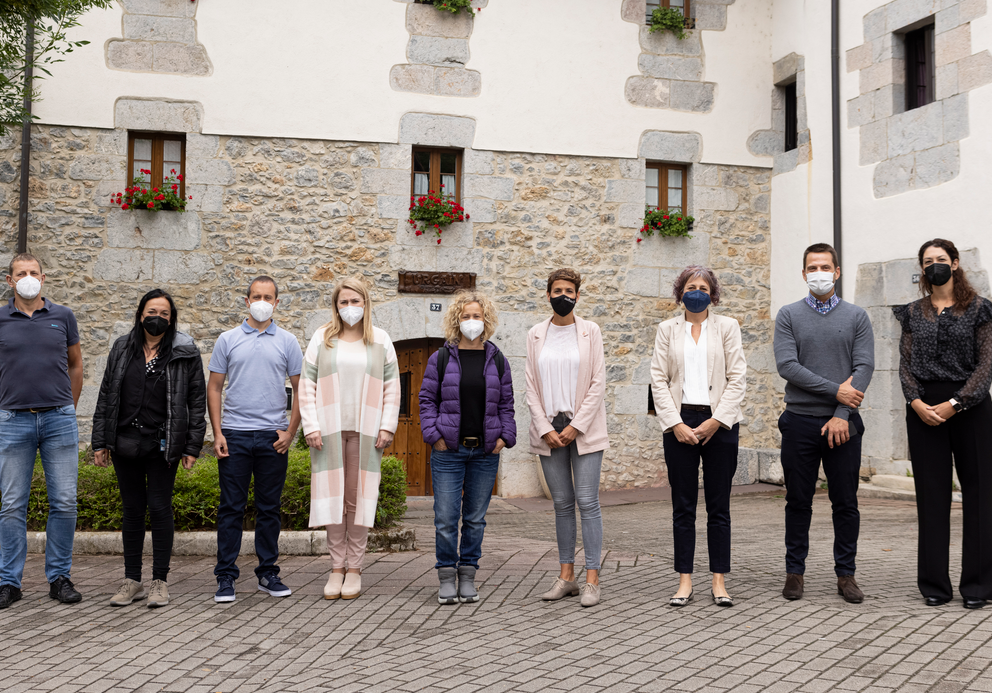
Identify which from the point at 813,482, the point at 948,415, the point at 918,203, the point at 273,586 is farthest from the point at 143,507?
the point at 918,203

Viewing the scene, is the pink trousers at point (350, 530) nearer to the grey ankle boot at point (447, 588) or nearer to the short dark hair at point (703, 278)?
the grey ankle boot at point (447, 588)

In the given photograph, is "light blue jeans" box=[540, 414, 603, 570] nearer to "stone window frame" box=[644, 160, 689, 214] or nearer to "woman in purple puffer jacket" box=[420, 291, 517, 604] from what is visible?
"woman in purple puffer jacket" box=[420, 291, 517, 604]

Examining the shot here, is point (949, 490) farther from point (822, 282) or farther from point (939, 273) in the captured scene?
point (822, 282)

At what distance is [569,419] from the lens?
4914 mm

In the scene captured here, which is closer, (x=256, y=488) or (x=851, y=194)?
(x=256, y=488)

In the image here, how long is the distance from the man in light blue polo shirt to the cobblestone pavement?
1.10ft

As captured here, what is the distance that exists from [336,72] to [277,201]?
1.64 meters

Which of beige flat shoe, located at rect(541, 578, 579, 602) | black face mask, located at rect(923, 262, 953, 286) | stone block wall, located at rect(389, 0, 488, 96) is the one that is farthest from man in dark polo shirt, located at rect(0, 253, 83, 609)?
stone block wall, located at rect(389, 0, 488, 96)

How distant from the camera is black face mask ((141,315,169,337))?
481 cm

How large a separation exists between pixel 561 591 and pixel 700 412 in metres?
1.28

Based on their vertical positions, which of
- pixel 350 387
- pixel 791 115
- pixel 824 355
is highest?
pixel 791 115

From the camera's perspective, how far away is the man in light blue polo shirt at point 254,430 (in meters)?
4.91

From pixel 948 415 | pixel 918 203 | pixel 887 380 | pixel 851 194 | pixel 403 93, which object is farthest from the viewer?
pixel 403 93

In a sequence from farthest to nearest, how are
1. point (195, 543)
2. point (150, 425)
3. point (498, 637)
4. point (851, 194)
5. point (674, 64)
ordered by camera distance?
point (674, 64) → point (851, 194) → point (195, 543) → point (150, 425) → point (498, 637)
